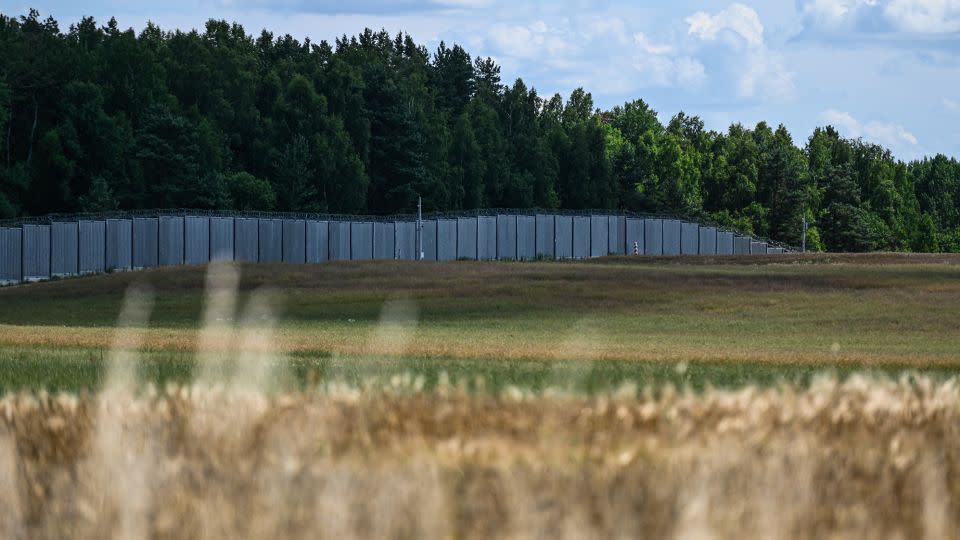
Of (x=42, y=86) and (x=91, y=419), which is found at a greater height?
(x=42, y=86)

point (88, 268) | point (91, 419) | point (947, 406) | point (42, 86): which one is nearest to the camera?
point (91, 419)

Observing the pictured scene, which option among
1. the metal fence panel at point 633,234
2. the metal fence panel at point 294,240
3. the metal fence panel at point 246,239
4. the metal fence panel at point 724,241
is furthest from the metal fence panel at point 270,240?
the metal fence panel at point 724,241

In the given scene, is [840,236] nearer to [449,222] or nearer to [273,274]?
[449,222]

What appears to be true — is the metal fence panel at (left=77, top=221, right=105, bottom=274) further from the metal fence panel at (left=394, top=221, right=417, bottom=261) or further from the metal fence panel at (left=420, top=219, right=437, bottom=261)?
the metal fence panel at (left=420, top=219, right=437, bottom=261)

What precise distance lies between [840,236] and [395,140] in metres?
61.7

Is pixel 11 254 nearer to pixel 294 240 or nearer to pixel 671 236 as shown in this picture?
pixel 294 240

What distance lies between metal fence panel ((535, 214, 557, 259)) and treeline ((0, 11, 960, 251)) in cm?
741

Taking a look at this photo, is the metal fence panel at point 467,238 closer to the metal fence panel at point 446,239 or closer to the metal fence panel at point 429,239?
the metal fence panel at point 446,239

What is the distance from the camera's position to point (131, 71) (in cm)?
8181

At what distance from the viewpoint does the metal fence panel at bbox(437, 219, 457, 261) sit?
3359 inches

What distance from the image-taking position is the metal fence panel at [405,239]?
270 feet

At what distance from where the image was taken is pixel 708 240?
11138cm

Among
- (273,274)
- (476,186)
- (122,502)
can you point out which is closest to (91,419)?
(122,502)

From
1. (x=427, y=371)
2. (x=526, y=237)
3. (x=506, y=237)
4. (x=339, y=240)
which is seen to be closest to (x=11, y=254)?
(x=339, y=240)
